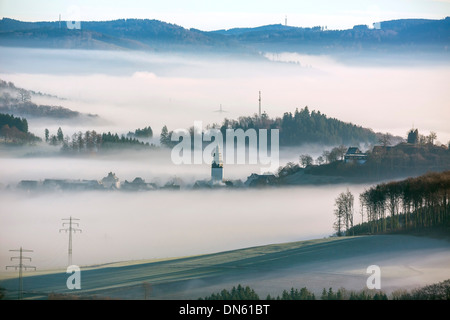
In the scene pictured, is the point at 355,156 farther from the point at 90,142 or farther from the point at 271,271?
the point at 90,142

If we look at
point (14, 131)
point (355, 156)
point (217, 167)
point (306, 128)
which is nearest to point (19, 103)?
point (14, 131)

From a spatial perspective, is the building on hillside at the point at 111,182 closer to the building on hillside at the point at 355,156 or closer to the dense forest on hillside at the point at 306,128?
the dense forest on hillside at the point at 306,128

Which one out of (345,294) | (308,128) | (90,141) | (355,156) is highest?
(308,128)

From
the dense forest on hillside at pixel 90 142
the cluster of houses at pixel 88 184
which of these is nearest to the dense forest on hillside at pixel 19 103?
the dense forest on hillside at pixel 90 142

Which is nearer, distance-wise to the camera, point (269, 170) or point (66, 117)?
point (269, 170)
